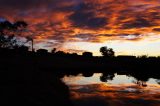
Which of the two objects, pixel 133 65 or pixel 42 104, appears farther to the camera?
pixel 133 65

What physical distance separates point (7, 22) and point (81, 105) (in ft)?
270

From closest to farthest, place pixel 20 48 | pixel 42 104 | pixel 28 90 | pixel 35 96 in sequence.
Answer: pixel 42 104 < pixel 35 96 < pixel 28 90 < pixel 20 48

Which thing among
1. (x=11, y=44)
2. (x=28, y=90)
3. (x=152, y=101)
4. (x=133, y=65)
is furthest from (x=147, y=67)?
(x=28, y=90)

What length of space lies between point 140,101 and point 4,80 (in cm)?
1516

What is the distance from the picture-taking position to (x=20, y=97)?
2628cm

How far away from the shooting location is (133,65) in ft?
398

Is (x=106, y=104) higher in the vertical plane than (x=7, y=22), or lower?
lower

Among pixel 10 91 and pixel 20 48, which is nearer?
pixel 10 91

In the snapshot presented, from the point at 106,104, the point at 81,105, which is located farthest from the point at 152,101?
the point at 81,105

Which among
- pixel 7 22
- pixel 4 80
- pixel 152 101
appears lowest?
pixel 152 101

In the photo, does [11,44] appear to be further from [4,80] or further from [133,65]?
[4,80]

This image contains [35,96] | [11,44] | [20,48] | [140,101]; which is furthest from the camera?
[20,48]

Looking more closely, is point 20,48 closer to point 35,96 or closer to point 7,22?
point 7,22

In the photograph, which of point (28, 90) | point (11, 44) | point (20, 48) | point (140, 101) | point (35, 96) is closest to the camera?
point (35, 96)
